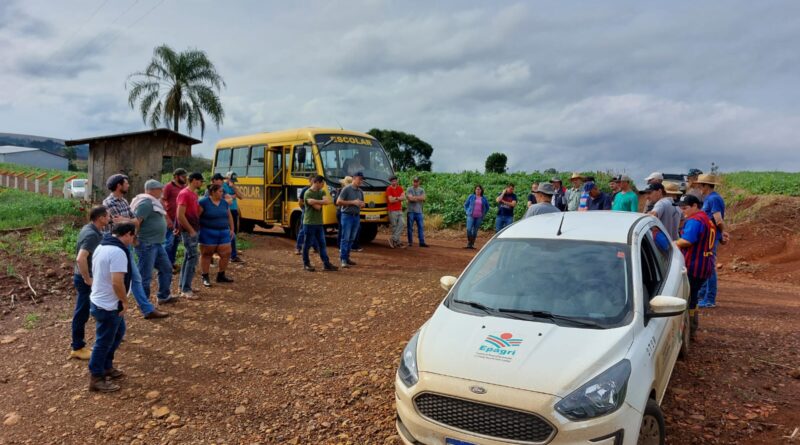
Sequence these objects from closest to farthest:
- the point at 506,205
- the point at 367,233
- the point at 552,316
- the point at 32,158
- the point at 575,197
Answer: the point at 552,316
the point at 575,197
the point at 506,205
the point at 367,233
the point at 32,158

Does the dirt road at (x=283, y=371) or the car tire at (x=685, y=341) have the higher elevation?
the car tire at (x=685, y=341)

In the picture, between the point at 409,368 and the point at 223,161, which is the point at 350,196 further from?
the point at 223,161

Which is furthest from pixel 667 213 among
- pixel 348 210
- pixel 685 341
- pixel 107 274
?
pixel 107 274

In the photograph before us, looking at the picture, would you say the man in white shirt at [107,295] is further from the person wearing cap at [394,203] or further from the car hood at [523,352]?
the person wearing cap at [394,203]

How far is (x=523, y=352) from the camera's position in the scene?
299 cm

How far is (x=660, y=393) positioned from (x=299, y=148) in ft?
30.1

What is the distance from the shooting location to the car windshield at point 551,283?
11.2 feet

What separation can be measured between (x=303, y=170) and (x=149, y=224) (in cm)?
521

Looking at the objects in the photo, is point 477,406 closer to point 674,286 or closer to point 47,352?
point 674,286

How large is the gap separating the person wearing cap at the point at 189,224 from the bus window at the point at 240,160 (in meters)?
6.54

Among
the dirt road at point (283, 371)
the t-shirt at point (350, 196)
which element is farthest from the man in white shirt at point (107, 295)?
the t-shirt at point (350, 196)

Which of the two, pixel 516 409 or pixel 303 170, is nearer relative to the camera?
pixel 516 409

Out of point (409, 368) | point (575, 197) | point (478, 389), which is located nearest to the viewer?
point (478, 389)

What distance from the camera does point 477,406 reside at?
2.85 meters
